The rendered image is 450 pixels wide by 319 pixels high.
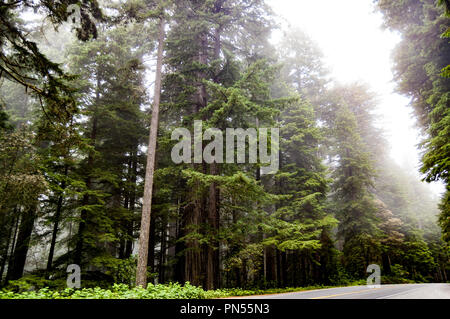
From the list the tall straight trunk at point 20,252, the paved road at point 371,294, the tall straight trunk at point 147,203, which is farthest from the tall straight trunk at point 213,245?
Result: the tall straight trunk at point 20,252

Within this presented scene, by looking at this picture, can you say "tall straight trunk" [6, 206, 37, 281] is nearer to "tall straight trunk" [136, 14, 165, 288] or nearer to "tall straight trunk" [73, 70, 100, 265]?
"tall straight trunk" [73, 70, 100, 265]

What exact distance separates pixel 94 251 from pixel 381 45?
21904 mm

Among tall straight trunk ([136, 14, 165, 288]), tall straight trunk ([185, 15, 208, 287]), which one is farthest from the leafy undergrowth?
tall straight trunk ([185, 15, 208, 287])

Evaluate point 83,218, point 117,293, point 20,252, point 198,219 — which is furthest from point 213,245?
point 20,252

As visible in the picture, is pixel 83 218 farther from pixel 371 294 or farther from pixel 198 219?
pixel 371 294

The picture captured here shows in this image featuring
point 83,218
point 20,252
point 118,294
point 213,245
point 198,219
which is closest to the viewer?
point 118,294

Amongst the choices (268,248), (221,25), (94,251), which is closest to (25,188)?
(94,251)

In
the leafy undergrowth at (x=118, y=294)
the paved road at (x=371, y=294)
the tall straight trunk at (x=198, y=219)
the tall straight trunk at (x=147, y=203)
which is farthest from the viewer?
the tall straight trunk at (x=198, y=219)

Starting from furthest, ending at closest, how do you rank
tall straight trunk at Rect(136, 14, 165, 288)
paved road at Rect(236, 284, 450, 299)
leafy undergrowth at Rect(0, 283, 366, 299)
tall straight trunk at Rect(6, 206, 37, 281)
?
tall straight trunk at Rect(6, 206, 37, 281) → tall straight trunk at Rect(136, 14, 165, 288) → paved road at Rect(236, 284, 450, 299) → leafy undergrowth at Rect(0, 283, 366, 299)

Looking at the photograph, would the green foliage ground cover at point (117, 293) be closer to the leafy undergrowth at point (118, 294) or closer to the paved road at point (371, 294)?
the leafy undergrowth at point (118, 294)

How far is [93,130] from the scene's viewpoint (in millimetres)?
14656

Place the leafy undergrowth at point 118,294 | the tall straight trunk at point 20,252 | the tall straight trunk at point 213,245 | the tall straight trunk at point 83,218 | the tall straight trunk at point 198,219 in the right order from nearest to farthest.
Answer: the leafy undergrowth at point 118,294, the tall straight trunk at point 213,245, the tall straight trunk at point 198,219, the tall straight trunk at point 83,218, the tall straight trunk at point 20,252

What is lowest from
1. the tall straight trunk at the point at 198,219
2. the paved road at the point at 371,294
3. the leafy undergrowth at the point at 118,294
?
the paved road at the point at 371,294

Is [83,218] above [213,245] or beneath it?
above
